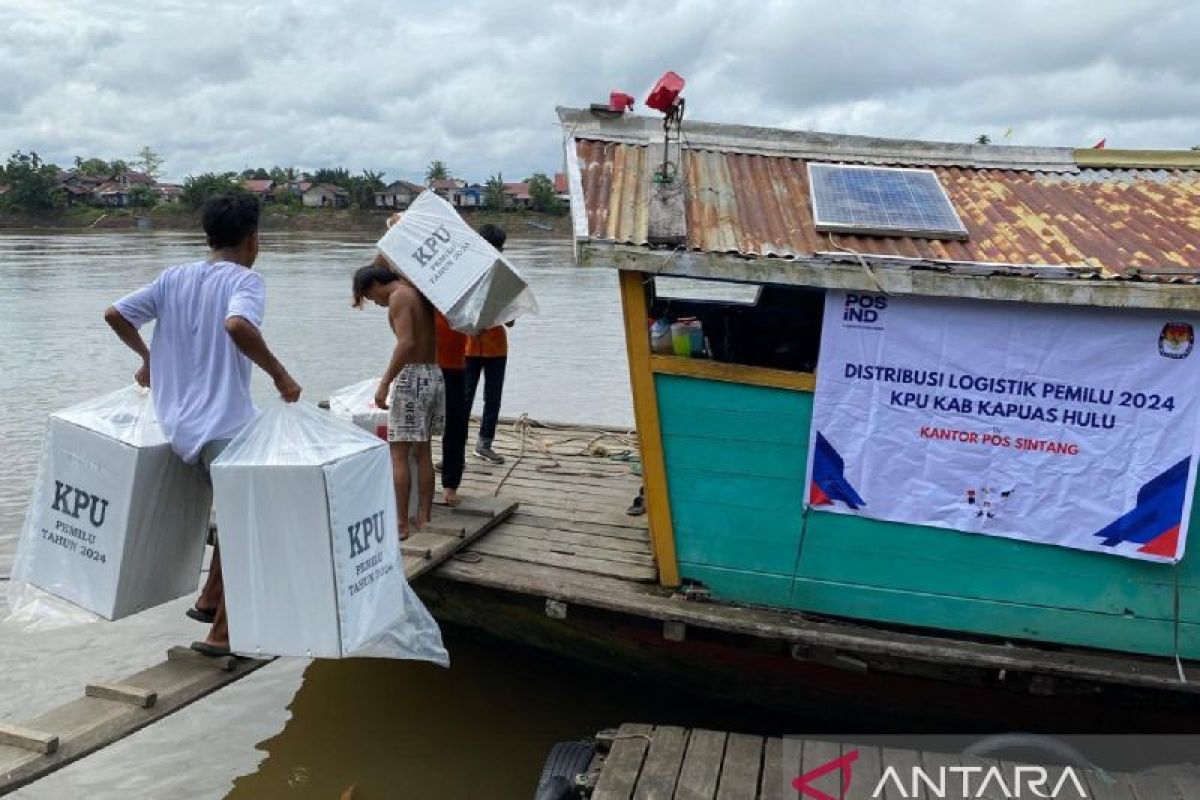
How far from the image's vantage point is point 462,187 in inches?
2968

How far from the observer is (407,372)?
489 cm

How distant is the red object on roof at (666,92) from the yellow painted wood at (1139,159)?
8.11ft

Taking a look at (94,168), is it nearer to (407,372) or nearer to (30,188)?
(30,188)

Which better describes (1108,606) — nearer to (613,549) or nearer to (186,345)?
(613,549)

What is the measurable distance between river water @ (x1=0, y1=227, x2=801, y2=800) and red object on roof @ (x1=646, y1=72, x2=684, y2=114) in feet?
10.3

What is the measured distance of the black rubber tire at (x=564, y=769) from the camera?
4051mm

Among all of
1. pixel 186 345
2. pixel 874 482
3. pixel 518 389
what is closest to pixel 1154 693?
pixel 874 482

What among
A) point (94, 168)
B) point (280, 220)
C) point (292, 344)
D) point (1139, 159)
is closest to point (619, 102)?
point (1139, 159)

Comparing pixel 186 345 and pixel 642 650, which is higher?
pixel 186 345

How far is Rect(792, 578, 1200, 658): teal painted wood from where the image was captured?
422 cm

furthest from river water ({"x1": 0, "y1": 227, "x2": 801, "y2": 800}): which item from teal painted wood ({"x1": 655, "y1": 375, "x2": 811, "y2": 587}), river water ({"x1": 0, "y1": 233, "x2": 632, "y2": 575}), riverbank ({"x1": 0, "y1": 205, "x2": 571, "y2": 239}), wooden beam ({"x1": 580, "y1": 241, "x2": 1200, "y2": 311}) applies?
riverbank ({"x1": 0, "y1": 205, "x2": 571, "y2": 239})

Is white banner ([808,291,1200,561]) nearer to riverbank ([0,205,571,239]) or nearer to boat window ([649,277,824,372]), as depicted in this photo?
boat window ([649,277,824,372])

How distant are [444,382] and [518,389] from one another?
997cm

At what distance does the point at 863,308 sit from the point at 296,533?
2.62 m
